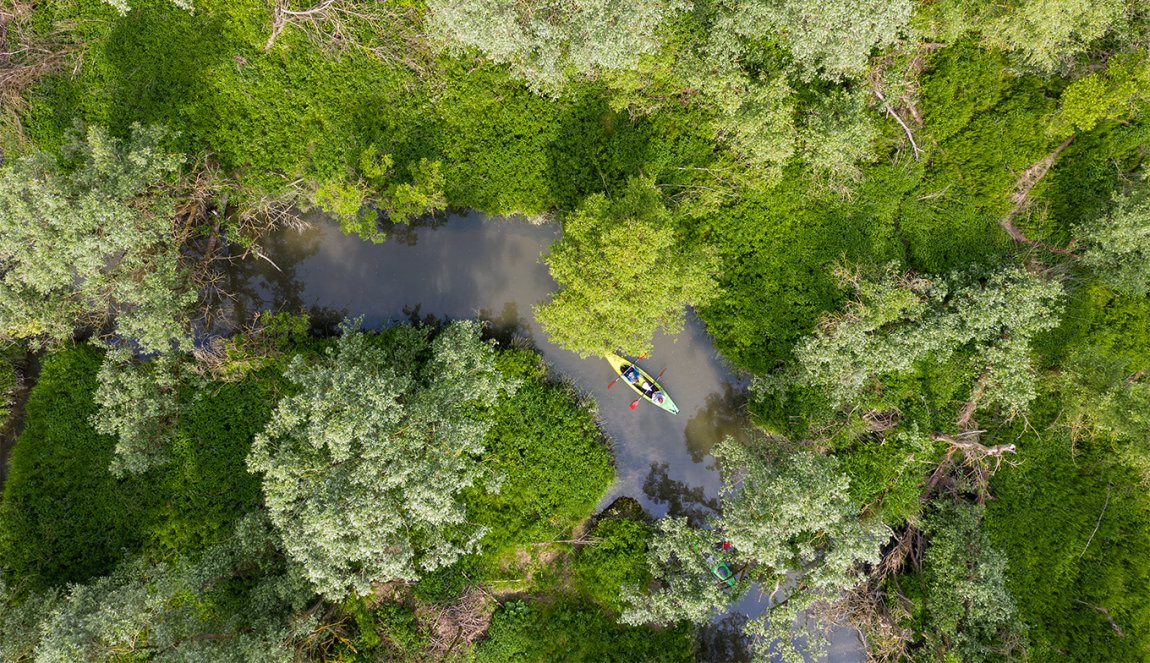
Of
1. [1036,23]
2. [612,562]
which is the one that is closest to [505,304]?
[612,562]

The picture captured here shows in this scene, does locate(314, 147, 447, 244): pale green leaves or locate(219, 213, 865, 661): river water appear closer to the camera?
locate(314, 147, 447, 244): pale green leaves

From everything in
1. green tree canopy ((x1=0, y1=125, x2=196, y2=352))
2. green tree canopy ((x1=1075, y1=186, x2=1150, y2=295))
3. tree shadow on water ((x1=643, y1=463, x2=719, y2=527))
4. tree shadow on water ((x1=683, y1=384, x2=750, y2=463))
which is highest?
green tree canopy ((x1=0, y1=125, x2=196, y2=352))

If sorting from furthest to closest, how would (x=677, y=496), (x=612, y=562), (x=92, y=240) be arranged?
1. (x=677, y=496)
2. (x=612, y=562)
3. (x=92, y=240)

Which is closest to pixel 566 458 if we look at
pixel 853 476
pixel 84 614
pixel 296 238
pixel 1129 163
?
pixel 853 476

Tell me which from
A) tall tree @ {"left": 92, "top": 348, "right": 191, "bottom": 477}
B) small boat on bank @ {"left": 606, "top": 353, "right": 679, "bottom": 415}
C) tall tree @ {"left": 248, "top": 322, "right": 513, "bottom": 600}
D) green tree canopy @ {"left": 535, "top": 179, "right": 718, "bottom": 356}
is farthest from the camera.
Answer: small boat on bank @ {"left": 606, "top": 353, "right": 679, "bottom": 415}

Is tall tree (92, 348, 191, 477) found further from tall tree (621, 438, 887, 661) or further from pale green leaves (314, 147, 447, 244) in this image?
tall tree (621, 438, 887, 661)

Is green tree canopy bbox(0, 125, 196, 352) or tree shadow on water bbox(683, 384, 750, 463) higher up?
green tree canopy bbox(0, 125, 196, 352)

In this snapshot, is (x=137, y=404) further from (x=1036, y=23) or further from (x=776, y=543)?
(x=1036, y=23)

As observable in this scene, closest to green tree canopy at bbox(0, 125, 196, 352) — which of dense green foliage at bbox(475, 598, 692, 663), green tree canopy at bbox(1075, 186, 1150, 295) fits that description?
dense green foliage at bbox(475, 598, 692, 663)
